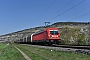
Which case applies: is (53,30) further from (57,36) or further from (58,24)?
(58,24)

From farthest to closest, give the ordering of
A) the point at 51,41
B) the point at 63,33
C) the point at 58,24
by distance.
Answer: the point at 58,24 < the point at 63,33 < the point at 51,41

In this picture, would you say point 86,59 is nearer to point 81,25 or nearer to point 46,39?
point 46,39

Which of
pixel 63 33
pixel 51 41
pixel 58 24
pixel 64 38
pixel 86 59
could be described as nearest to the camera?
pixel 86 59

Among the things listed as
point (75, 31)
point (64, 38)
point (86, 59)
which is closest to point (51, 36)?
point (86, 59)

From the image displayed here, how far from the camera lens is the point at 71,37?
103 m

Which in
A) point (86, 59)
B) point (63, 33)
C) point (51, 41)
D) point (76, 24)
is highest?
point (76, 24)

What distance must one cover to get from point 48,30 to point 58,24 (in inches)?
3552

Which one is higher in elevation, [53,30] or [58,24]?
[58,24]

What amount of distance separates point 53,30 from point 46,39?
2.50 meters

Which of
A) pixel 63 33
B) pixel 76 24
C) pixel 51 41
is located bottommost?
pixel 51 41

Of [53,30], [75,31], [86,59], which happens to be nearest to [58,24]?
[75,31]

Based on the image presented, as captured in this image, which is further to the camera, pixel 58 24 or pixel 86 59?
pixel 58 24

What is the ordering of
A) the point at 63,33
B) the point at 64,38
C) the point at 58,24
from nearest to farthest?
the point at 64,38 < the point at 63,33 < the point at 58,24

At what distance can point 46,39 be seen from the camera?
45.7m
